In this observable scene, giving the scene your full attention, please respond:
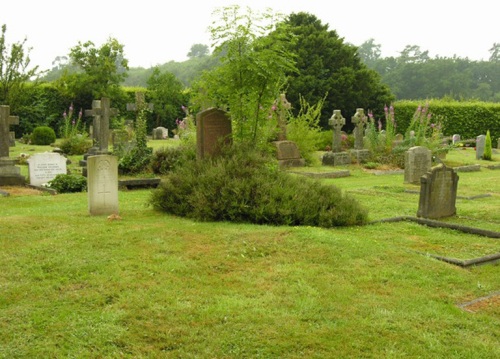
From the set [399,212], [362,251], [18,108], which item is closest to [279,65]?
[399,212]

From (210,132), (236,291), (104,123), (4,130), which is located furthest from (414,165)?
(236,291)

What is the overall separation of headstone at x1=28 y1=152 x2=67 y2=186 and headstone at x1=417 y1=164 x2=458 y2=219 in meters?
9.68

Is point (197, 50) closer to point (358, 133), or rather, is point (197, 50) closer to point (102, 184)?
point (358, 133)

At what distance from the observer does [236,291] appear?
5734 millimetres

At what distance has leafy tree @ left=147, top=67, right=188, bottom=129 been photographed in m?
36.7

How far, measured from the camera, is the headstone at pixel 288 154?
19688 mm

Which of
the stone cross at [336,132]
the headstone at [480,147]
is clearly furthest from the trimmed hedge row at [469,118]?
the stone cross at [336,132]

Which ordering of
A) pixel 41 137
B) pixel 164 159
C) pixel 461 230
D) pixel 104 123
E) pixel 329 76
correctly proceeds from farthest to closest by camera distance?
pixel 329 76, pixel 41 137, pixel 104 123, pixel 164 159, pixel 461 230

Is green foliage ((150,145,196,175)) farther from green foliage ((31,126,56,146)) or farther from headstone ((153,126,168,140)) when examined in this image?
headstone ((153,126,168,140))

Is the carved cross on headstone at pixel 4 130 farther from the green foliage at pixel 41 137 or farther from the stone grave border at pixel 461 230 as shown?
the green foliage at pixel 41 137

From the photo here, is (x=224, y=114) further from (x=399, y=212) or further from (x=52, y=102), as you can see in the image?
(x=52, y=102)

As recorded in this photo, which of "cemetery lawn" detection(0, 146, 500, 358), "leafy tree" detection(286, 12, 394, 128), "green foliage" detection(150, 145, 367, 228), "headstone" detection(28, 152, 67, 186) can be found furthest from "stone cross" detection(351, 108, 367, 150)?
"cemetery lawn" detection(0, 146, 500, 358)

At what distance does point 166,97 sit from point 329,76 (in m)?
11.1

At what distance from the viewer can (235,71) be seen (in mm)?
10508
